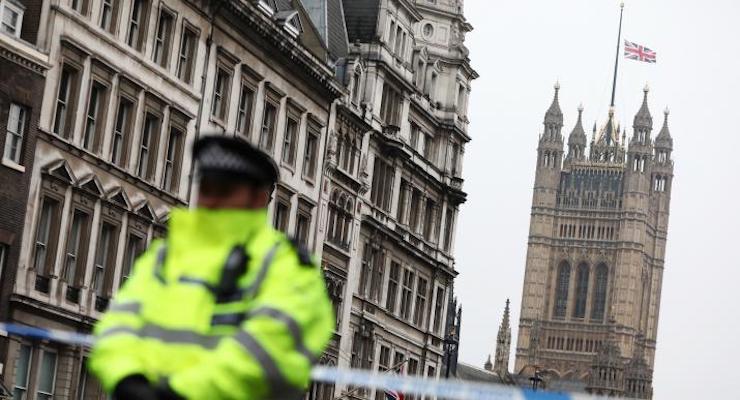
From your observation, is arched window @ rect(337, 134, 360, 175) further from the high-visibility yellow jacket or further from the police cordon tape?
the high-visibility yellow jacket

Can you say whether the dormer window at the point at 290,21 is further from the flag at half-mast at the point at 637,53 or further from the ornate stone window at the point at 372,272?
the flag at half-mast at the point at 637,53

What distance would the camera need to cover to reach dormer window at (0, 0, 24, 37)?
38.7 m

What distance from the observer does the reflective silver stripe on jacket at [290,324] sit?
20.3 feet

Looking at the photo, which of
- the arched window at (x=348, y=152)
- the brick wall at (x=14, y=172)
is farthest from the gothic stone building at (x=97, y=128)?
the arched window at (x=348, y=152)

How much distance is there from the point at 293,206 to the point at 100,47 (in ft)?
48.2

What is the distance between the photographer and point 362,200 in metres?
63.2

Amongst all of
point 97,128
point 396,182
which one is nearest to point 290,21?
point 97,128

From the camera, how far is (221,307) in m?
6.46

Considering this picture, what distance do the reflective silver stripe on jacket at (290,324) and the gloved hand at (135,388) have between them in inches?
16.0

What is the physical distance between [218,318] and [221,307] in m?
0.04

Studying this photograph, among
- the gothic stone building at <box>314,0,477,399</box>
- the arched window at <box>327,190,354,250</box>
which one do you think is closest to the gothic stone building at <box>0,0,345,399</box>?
the arched window at <box>327,190,354,250</box>

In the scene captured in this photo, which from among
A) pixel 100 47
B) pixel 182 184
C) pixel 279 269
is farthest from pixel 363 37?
pixel 279 269

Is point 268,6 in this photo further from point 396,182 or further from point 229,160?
point 229,160

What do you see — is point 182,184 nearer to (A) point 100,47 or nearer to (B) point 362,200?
(A) point 100,47
